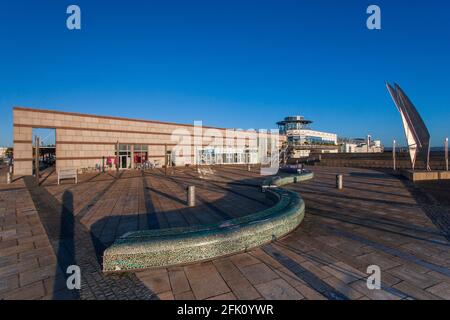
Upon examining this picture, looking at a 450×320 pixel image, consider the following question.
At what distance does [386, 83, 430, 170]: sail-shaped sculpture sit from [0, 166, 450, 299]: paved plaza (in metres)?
14.5

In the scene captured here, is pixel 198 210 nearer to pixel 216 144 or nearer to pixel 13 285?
pixel 13 285

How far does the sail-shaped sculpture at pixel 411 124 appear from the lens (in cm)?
1944

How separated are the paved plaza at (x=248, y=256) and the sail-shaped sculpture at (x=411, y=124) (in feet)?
47.7

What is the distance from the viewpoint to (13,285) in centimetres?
348

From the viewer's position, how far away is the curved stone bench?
390cm
